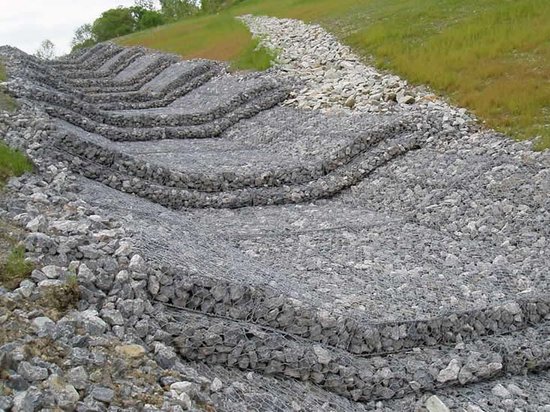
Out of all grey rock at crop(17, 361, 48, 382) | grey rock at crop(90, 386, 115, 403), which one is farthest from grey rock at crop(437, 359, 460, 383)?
grey rock at crop(17, 361, 48, 382)

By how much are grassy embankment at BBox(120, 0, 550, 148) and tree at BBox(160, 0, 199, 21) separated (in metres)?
65.5

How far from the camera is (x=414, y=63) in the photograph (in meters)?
23.4

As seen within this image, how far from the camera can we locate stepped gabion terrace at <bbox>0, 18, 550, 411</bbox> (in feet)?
25.8

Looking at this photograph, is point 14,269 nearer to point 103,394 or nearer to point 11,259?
point 11,259

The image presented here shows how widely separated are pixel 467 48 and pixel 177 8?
294ft

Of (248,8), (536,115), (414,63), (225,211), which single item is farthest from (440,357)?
(248,8)

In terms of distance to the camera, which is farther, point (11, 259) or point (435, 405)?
point (435, 405)

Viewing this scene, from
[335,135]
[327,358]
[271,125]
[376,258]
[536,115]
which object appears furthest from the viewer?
[271,125]

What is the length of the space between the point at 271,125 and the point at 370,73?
202 inches

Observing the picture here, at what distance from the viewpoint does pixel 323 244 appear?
41.5ft

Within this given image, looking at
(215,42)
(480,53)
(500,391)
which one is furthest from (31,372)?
(215,42)

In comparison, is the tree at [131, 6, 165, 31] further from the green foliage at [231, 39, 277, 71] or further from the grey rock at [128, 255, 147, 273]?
the grey rock at [128, 255, 147, 273]

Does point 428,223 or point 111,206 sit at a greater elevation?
point 111,206

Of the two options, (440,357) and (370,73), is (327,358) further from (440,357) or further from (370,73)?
(370,73)
